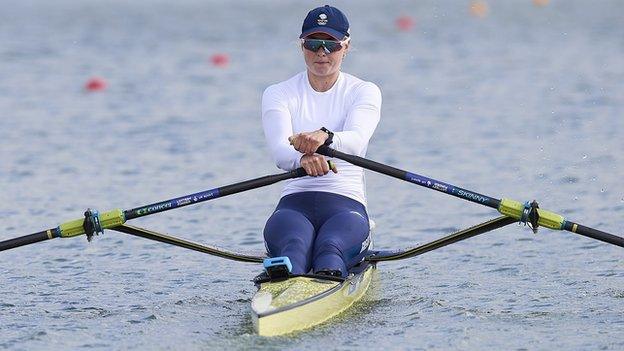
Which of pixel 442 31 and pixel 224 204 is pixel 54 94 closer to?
pixel 224 204

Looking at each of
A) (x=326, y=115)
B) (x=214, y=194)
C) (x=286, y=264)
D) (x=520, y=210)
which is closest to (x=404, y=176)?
(x=326, y=115)

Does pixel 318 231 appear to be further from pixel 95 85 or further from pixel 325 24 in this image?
pixel 95 85

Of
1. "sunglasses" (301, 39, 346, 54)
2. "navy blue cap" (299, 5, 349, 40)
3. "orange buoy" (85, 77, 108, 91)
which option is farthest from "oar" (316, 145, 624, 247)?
"orange buoy" (85, 77, 108, 91)

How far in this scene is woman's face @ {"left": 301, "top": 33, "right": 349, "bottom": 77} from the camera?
8.77m

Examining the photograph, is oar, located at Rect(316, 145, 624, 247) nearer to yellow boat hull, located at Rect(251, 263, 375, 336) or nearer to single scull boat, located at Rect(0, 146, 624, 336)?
single scull boat, located at Rect(0, 146, 624, 336)

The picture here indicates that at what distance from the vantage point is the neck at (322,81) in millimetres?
8906

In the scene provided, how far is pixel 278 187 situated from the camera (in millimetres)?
13961

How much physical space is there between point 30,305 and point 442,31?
2443cm

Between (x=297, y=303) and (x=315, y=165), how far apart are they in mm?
1102

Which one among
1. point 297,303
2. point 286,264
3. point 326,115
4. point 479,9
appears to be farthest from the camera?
point 479,9

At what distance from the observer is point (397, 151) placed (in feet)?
52.9

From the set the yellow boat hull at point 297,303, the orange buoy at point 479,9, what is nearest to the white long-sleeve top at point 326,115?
the yellow boat hull at point 297,303

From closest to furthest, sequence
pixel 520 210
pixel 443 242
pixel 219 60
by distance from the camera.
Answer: pixel 520 210 → pixel 443 242 → pixel 219 60

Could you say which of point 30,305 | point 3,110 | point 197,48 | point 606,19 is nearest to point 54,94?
point 3,110
